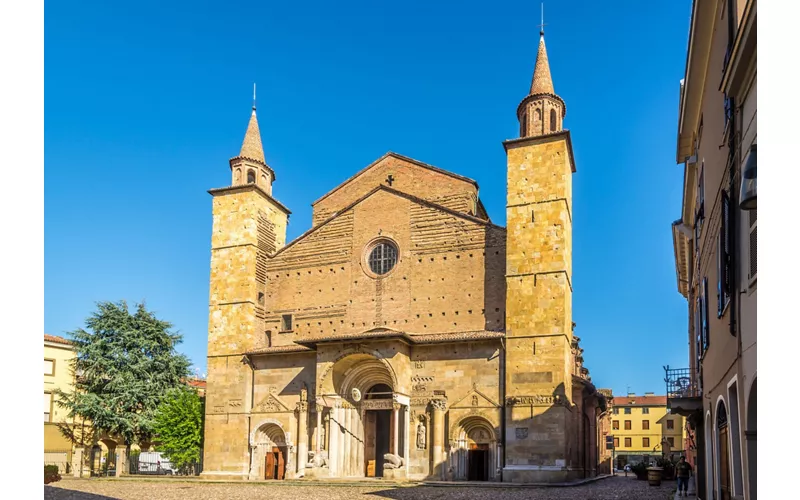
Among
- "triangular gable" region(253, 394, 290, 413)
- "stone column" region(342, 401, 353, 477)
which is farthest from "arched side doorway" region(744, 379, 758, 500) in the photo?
"triangular gable" region(253, 394, 290, 413)

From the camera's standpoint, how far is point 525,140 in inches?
1223

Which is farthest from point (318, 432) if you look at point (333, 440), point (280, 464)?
point (280, 464)

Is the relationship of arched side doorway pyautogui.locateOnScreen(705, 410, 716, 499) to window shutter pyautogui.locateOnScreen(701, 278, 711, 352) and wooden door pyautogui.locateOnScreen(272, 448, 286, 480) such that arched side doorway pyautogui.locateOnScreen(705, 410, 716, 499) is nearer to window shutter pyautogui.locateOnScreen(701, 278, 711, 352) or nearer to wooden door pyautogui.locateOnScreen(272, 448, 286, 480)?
window shutter pyautogui.locateOnScreen(701, 278, 711, 352)

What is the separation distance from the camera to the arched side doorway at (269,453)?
3256 cm

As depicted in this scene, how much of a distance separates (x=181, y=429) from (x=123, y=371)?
18.6 ft

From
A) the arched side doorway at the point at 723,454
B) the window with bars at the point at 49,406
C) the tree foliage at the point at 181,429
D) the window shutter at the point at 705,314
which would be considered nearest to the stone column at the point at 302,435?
the tree foliage at the point at 181,429

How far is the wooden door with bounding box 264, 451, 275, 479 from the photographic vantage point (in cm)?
3256

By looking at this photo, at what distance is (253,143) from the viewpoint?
37.3 meters

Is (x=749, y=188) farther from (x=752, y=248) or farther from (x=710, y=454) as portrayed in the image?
(x=710, y=454)

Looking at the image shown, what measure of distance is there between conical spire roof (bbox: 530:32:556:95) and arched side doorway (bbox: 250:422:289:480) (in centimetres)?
1763

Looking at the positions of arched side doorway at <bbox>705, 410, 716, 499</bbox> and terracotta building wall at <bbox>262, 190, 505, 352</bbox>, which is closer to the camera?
arched side doorway at <bbox>705, 410, 716, 499</bbox>

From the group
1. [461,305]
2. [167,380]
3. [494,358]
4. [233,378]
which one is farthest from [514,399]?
[167,380]
